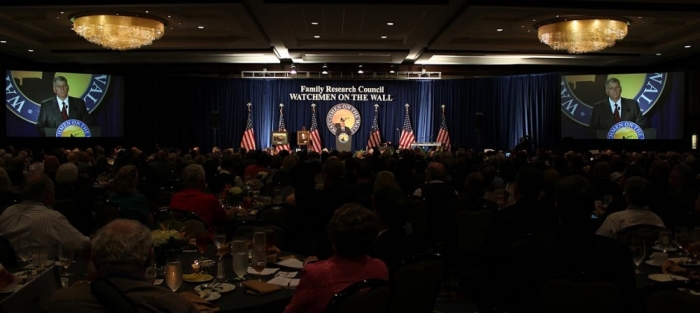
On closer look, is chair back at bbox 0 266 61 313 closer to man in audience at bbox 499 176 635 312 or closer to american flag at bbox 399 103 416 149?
man in audience at bbox 499 176 635 312

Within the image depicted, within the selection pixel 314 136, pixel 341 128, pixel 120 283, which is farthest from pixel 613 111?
pixel 120 283

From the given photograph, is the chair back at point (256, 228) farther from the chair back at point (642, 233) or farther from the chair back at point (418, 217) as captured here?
the chair back at point (642, 233)

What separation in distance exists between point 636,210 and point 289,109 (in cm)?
1845

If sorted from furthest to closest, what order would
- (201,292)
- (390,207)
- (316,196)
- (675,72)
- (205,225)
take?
(675,72)
(316,196)
(205,225)
(390,207)
(201,292)

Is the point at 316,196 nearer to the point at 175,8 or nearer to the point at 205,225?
the point at 205,225

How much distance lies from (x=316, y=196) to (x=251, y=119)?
16.8m

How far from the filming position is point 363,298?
2.77 m

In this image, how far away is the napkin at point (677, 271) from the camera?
3.75 metres

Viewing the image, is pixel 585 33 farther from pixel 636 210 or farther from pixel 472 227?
pixel 636 210

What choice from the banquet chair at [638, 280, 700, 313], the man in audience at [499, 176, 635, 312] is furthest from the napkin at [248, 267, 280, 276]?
the banquet chair at [638, 280, 700, 313]

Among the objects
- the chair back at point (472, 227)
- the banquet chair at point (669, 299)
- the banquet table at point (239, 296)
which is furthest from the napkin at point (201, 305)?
the chair back at point (472, 227)

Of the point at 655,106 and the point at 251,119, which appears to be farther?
the point at 251,119

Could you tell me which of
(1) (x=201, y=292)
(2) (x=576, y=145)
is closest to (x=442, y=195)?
(1) (x=201, y=292)

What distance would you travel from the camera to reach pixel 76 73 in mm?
18859
